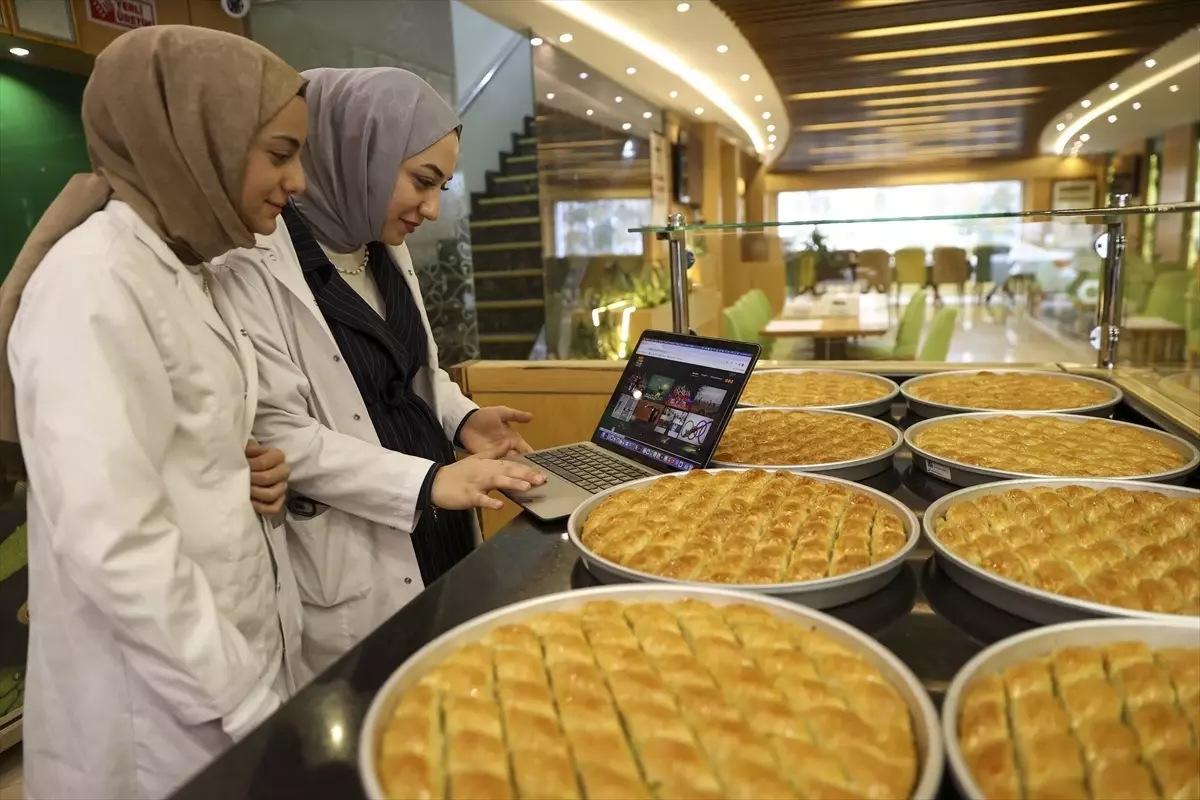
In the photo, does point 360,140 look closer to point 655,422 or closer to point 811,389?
point 655,422

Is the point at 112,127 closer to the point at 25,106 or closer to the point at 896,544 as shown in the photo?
the point at 896,544

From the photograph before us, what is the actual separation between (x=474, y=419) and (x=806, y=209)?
1427 cm

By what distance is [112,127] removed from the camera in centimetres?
102

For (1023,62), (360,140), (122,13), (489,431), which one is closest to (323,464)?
(489,431)

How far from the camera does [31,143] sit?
11.1 feet

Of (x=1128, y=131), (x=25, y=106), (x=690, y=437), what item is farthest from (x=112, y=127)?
(x=1128, y=131)

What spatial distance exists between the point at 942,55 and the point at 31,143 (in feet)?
19.9

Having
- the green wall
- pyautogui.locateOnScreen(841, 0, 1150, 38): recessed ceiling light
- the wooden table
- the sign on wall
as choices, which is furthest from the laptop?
pyautogui.locateOnScreen(841, 0, 1150, 38): recessed ceiling light

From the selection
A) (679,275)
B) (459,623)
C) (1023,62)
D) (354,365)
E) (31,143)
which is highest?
(1023,62)

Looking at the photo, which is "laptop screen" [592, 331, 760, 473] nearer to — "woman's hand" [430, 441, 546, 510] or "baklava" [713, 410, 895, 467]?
"baklava" [713, 410, 895, 467]

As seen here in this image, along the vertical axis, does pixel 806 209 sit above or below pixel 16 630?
above

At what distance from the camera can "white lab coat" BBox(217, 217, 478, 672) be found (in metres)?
1.31

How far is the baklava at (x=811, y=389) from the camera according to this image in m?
1.92

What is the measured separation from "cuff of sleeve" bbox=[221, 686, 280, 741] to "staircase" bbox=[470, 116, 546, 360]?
507 cm
